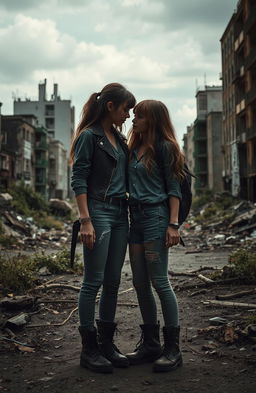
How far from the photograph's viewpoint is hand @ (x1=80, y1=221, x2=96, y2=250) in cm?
372

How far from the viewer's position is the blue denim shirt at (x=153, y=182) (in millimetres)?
3851

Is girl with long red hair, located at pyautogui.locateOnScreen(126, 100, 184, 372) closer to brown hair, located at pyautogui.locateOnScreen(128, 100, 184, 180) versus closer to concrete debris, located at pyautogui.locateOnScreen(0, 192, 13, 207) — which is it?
brown hair, located at pyautogui.locateOnScreen(128, 100, 184, 180)

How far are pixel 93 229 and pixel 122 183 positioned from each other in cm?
47

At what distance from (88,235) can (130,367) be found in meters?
1.18

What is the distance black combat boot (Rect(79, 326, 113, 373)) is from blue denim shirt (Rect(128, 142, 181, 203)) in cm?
114

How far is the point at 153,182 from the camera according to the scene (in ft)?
12.8

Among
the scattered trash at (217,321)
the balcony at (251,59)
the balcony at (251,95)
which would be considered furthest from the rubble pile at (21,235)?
the balcony at (251,59)

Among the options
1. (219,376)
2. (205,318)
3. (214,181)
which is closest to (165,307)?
(219,376)

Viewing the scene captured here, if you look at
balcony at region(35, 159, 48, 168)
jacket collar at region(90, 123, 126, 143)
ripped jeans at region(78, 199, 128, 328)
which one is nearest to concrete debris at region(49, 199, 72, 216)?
jacket collar at region(90, 123, 126, 143)

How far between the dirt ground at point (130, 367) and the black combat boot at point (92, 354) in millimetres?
62

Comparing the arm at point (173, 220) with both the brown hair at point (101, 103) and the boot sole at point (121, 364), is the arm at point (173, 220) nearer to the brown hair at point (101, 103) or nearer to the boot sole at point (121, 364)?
the brown hair at point (101, 103)

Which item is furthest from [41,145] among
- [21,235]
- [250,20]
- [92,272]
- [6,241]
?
[92,272]

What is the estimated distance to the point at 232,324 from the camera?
4934mm

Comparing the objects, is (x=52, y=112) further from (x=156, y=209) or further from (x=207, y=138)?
(x=156, y=209)
